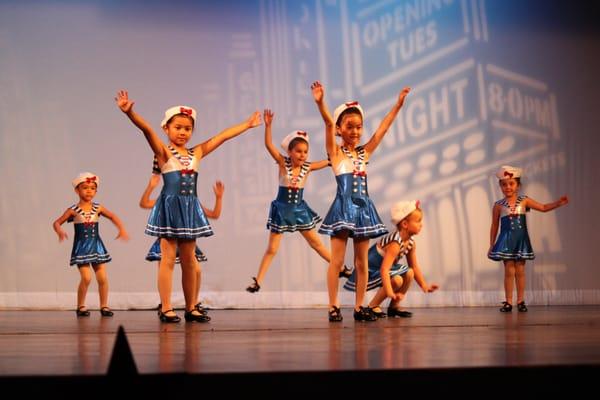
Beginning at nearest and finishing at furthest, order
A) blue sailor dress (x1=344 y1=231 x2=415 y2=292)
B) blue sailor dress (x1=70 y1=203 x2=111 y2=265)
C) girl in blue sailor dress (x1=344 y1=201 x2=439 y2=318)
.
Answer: girl in blue sailor dress (x1=344 y1=201 x2=439 y2=318) → blue sailor dress (x1=344 y1=231 x2=415 y2=292) → blue sailor dress (x1=70 y1=203 x2=111 y2=265)

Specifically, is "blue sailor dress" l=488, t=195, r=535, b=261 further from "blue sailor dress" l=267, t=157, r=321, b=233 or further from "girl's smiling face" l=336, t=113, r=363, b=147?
"girl's smiling face" l=336, t=113, r=363, b=147

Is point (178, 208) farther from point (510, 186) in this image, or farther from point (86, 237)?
point (510, 186)

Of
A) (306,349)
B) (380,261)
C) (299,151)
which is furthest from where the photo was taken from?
(299,151)

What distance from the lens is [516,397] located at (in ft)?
7.56

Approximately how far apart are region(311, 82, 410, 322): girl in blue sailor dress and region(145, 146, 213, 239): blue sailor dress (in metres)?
0.75

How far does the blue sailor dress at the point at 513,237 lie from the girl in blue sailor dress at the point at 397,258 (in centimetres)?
130

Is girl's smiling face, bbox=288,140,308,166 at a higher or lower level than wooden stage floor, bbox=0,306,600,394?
higher

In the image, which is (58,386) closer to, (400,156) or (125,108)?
(125,108)

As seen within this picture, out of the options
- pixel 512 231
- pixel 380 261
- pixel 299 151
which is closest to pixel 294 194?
pixel 299 151

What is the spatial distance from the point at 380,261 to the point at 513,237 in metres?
1.42

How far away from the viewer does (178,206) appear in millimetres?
5207

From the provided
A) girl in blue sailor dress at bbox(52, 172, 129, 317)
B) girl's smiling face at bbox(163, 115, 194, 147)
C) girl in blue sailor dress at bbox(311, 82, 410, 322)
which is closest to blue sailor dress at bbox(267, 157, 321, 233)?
girl in blue sailor dress at bbox(52, 172, 129, 317)

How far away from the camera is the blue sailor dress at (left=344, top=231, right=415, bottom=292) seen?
19.0 feet

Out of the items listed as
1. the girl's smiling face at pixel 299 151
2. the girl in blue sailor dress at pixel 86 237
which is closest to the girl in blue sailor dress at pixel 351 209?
the girl's smiling face at pixel 299 151
